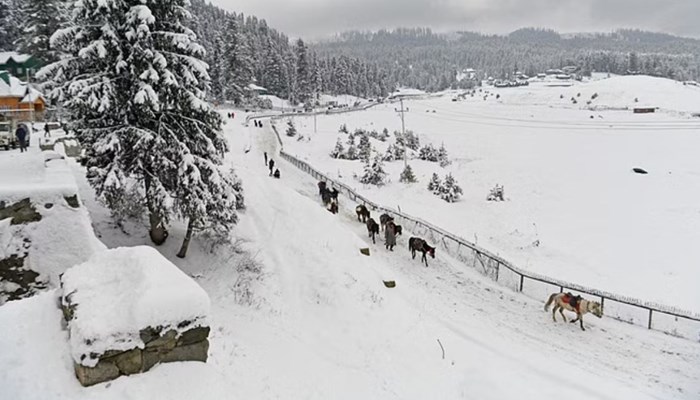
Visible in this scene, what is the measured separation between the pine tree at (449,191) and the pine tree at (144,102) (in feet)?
78.7

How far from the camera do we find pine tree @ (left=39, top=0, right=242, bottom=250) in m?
15.1

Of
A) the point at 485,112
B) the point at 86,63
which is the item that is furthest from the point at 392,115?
the point at 86,63

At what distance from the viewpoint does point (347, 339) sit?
42.5 feet

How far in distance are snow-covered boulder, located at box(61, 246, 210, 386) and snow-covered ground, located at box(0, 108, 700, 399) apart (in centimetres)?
25

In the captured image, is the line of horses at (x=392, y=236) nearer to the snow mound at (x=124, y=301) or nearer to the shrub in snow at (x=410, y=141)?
the snow mound at (x=124, y=301)

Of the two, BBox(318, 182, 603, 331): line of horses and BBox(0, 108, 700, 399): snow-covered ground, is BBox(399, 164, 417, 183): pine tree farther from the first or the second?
BBox(0, 108, 700, 399): snow-covered ground

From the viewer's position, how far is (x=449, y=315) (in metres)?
16.7

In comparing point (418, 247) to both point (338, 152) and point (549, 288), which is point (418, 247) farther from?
point (338, 152)

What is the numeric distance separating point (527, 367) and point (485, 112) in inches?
4422

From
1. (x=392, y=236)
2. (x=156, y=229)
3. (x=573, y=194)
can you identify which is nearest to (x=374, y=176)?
(x=573, y=194)

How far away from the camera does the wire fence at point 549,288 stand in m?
16.7

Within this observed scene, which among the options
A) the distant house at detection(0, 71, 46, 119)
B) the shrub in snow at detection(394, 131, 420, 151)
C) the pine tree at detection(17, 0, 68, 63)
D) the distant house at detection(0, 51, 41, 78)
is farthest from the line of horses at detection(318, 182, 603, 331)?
the distant house at detection(0, 51, 41, 78)

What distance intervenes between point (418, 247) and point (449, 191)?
17995 mm

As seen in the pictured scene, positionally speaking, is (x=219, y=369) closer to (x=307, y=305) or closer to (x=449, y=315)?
(x=307, y=305)
